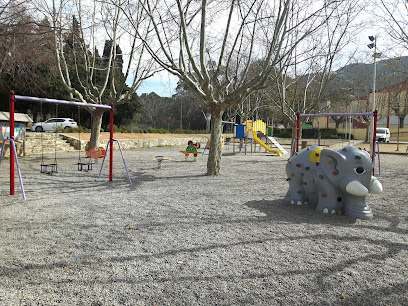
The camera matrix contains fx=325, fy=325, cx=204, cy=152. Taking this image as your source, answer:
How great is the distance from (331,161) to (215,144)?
4822 millimetres

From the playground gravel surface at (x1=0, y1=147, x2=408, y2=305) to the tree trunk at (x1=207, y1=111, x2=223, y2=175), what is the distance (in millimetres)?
3074

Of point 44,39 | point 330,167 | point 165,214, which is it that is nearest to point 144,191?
point 165,214

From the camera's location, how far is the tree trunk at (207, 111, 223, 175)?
9.92m

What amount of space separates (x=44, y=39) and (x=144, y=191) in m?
7.64

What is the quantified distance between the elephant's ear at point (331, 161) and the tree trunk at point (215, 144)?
459 cm

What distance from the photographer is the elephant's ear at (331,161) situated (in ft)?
17.5

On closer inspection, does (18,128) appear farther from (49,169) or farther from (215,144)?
(215,144)

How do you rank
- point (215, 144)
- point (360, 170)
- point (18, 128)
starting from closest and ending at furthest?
point (360, 170) < point (215, 144) < point (18, 128)

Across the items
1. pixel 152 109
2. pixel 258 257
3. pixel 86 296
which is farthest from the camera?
pixel 152 109

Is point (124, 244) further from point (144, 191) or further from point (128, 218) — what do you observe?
point (144, 191)

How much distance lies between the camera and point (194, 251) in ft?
12.6

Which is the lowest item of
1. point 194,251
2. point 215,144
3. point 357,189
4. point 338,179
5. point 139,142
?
point 194,251

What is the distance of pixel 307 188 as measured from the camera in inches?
241

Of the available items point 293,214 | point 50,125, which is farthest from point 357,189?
point 50,125
